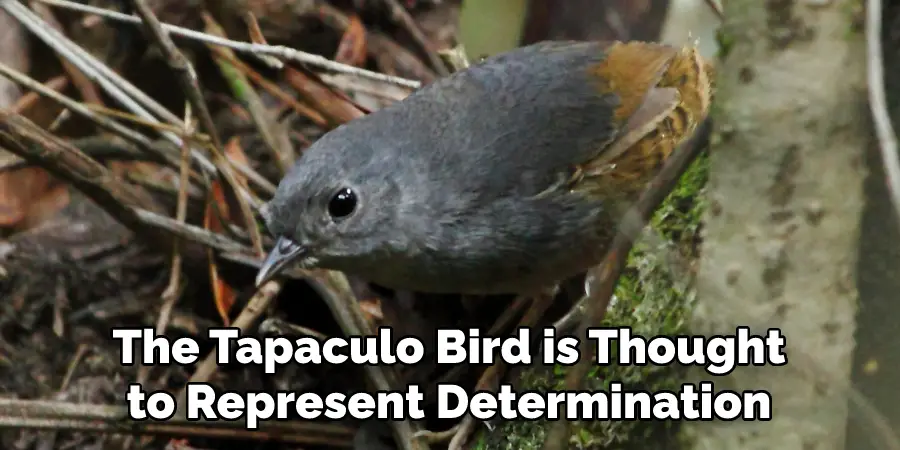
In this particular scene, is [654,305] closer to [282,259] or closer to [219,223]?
[282,259]

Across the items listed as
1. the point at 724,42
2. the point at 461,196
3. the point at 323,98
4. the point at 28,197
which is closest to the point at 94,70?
the point at 28,197

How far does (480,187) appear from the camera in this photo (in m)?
1.75

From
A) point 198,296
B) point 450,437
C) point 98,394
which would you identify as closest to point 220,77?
point 198,296

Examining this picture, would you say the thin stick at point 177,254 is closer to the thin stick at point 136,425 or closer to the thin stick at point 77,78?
the thin stick at point 136,425

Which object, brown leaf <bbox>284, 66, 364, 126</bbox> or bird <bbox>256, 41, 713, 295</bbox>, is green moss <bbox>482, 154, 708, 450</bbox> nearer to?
bird <bbox>256, 41, 713, 295</bbox>

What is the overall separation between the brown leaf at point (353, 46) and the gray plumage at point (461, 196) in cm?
86

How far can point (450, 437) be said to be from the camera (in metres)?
1.82

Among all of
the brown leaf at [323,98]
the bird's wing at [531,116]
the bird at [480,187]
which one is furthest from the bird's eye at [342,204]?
the brown leaf at [323,98]

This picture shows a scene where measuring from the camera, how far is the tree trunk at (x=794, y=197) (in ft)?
2.87

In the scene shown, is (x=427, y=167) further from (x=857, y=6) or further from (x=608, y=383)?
(x=857, y=6)

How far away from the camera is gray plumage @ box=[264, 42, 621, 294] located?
5.67 feet

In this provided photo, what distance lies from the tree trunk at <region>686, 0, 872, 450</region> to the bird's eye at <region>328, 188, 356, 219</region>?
882mm

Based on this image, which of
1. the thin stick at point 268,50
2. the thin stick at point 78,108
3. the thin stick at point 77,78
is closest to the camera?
the thin stick at point 268,50

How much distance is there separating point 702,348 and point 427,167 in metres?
0.85
